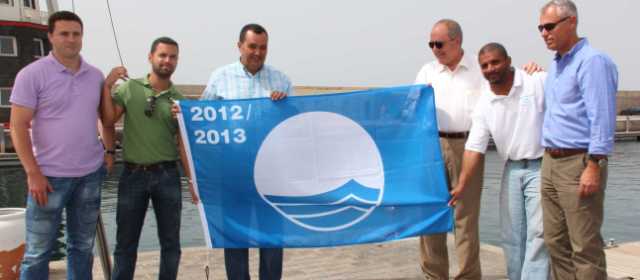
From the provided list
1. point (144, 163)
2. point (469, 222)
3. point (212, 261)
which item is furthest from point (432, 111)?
point (212, 261)

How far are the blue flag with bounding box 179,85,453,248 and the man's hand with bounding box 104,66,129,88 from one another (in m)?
0.49

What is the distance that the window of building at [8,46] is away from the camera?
30.5 m

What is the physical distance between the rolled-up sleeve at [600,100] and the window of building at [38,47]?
3231cm

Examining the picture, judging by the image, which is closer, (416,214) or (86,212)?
(86,212)

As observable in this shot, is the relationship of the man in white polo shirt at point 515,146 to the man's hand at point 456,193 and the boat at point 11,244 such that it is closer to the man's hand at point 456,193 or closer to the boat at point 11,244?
the man's hand at point 456,193

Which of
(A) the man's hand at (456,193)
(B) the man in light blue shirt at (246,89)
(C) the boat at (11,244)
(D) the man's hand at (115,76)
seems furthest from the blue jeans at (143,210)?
(A) the man's hand at (456,193)

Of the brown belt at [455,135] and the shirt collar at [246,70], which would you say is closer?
the shirt collar at [246,70]

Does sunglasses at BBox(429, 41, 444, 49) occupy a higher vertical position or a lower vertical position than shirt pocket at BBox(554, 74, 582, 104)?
higher

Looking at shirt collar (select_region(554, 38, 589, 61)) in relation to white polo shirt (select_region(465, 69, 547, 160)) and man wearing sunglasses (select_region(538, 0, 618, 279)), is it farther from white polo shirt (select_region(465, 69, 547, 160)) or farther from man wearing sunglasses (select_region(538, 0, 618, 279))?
white polo shirt (select_region(465, 69, 547, 160))

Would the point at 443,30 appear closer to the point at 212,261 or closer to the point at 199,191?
the point at 199,191

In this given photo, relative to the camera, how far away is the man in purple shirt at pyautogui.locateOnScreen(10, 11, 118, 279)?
378cm

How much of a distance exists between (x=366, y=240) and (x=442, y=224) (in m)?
0.58

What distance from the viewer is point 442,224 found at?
14.6 ft

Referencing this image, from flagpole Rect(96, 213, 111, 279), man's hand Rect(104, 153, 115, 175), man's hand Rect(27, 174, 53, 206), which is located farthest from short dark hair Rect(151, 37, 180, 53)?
flagpole Rect(96, 213, 111, 279)
